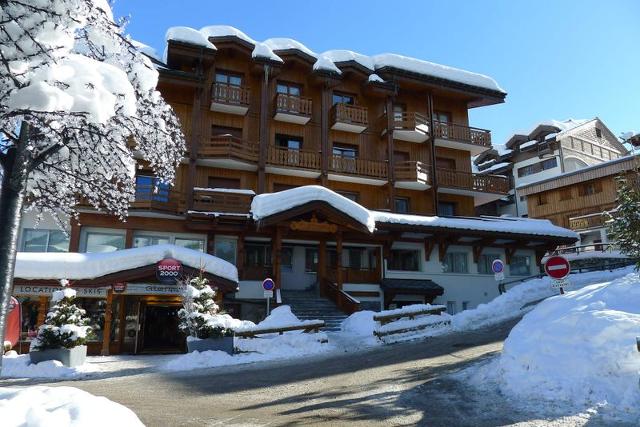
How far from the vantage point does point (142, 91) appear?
602 cm

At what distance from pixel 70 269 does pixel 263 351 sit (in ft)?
24.7

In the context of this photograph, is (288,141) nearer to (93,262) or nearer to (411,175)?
(411,175)

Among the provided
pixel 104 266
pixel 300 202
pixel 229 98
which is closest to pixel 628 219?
pixel 300 202

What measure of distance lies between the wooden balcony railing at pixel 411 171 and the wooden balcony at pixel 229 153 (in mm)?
8321

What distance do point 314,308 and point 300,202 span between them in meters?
4.68

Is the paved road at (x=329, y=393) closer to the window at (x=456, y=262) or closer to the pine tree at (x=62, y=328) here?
the pine tree at (x=62, y=328)

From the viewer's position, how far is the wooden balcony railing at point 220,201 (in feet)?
70.6

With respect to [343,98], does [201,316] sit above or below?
below

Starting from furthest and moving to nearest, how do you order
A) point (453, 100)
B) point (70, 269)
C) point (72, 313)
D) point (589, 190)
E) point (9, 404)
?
point (589, 190) < point (453, 100) < point (70, 269) < point (72, 313) < point (9, 404)

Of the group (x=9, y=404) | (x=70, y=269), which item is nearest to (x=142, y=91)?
(x=9, y=404)

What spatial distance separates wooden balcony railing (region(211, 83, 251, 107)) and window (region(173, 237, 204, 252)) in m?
7.34

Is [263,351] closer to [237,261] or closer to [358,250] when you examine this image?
[237,261]

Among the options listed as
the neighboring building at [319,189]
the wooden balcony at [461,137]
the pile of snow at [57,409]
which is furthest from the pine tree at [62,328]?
the wooden balcony at [461,137]

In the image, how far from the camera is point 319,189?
20.2 meters
